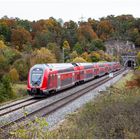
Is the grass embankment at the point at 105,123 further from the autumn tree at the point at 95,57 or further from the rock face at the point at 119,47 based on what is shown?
the rock face at the point at 119,47

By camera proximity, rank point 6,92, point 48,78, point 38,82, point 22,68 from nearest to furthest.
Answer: point 38,82 → point 48,78 → point 6,92 → point 22,68

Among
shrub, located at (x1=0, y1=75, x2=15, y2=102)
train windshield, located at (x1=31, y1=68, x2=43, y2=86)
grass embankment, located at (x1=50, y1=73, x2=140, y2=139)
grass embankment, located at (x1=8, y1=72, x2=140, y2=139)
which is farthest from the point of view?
shrub, located at (x1=0, y1=75, x2=15, y2=102)

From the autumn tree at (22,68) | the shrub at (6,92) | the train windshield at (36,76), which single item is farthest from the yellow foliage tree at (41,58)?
the train windshield at (36,76)

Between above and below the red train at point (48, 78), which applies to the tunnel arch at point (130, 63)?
below

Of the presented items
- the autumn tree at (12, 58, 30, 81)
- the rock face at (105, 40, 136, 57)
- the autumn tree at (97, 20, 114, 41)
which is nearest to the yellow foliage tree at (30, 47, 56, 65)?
the autumn tree at (12, 58, 30, 81)

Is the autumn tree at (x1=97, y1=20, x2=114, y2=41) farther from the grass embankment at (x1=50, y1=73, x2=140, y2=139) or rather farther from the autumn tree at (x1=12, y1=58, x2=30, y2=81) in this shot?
the grass embankment at (x1=50, y1=73, x2=140, y2=139)

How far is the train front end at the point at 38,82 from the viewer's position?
111ft

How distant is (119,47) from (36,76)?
13677 cm

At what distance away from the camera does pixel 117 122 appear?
1467cm

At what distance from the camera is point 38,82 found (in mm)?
33906

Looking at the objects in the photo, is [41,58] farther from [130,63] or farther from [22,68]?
[130,63]

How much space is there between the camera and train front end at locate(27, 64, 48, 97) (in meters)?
33.7

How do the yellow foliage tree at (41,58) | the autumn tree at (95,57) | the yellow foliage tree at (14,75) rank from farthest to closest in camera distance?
1. the autumn tree at (95,57)
2. the yellow foliage tree at (41,58)
3. the yellow foliage tree at (14,75)

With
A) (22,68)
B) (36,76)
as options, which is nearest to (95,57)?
(22,68)
